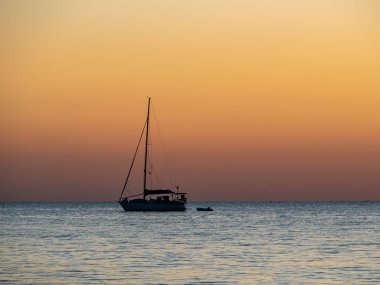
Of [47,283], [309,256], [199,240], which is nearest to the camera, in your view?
[47,283]

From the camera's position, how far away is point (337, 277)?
46.6m

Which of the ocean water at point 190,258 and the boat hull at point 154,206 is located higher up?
the boat hull at point 154,206

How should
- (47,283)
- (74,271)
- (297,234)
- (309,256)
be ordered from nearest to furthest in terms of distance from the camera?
(47,283) < (74,271) < (309,256) < (297,234)

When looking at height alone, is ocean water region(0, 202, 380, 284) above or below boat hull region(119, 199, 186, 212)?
below

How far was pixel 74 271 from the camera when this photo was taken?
49469mm

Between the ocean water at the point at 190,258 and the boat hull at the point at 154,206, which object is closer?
the ocean water at the point at 190,258

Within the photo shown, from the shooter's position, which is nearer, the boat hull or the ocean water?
the ocean water

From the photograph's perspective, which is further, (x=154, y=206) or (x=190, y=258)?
(x=154, y=206)

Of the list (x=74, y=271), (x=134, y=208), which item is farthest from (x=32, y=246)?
(x=134, y=208)

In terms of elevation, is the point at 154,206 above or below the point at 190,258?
above

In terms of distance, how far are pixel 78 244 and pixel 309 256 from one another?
19967 millimetres

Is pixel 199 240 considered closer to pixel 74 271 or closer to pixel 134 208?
pixel 74 271

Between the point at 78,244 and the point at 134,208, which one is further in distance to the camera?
the point at 134,208

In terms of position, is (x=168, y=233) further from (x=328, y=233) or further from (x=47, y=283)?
(x=47, y=283)
